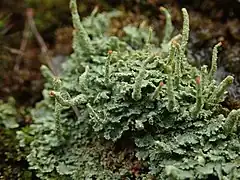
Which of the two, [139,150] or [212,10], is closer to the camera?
[139,150]

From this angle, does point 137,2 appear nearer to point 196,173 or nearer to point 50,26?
point 50,26

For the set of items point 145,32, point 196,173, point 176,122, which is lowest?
point 196,173

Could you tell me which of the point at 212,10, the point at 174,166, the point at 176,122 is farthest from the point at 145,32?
the point at 174,166

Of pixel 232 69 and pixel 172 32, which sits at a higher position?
pixel 172 32

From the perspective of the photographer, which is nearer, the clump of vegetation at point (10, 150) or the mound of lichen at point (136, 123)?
the mound of lichen at point (136, 123)

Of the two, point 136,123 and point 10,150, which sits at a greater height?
point 136,123

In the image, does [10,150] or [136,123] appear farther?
[10,150]

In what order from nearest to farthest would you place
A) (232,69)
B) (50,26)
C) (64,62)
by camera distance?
1. (232,69)
2. (64,62)
3. (50,26)

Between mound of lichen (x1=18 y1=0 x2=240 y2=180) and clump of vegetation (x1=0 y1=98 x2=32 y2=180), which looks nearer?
mound of lichen (x1=18 y1=0 x2=240 y2=180)
